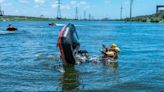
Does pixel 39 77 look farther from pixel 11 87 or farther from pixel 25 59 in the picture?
pixel 25 59

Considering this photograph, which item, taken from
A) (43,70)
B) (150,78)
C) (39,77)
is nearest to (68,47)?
(43,70)

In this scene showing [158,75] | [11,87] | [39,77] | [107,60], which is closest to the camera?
[11,87]

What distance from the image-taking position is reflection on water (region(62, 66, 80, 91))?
20.0 metres

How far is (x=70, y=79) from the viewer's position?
22391 mm

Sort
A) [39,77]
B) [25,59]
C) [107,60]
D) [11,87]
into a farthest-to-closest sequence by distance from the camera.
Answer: [25,59] < [107,60] < [39,77] < [11,87]

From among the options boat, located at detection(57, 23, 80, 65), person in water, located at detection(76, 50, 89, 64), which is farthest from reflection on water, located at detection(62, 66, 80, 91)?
person in water, located at detection(76, 50, 89, 64)

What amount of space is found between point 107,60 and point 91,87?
8.76 metres

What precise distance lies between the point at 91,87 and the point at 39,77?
3.72 m

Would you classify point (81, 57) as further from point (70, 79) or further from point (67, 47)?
point (70, 79)

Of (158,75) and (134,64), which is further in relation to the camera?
(134,64)

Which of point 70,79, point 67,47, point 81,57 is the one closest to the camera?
point 70,79

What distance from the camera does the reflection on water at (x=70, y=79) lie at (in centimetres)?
2002

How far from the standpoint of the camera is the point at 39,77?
22.6 metres

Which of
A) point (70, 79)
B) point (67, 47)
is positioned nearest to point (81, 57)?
point (67, 47)
